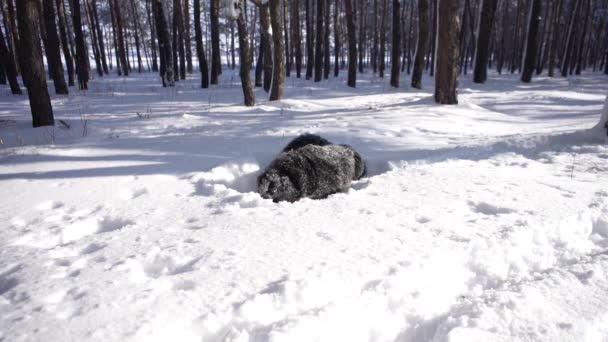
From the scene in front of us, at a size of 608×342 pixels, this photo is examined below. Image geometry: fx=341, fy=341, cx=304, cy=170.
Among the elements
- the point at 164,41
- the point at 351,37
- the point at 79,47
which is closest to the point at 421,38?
the point at 351,37

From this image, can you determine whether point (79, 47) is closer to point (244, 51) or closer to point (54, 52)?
point (54, 52)

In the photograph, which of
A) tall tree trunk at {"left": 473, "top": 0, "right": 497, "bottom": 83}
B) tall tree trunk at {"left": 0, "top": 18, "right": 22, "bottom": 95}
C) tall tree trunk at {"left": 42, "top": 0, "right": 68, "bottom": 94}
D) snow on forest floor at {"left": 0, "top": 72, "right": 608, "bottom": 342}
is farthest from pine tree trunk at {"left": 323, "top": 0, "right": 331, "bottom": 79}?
snow on forest floor at {"left": 0, "top": 72, "right": 608, "bottom": 342}

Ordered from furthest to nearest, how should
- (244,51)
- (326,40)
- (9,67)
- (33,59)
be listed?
(326,40) < (9,67) < (244,51) < (33,59)

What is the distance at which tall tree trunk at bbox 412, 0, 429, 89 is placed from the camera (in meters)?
12.1

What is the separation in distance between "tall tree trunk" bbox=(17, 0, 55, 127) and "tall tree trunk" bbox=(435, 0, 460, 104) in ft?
26.3

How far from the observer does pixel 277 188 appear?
11.3ft

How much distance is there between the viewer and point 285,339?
155cm

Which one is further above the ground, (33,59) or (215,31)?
(215,31)

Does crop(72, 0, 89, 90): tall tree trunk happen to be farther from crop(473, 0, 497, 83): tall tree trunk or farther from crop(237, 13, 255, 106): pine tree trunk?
crop(473, 0, 497, 83): tall tree trunk

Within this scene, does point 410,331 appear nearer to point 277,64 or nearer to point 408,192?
point 408,192

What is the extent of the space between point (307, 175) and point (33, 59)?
19.7 ft

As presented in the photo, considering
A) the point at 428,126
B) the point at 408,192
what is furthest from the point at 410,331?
the point at 428,126

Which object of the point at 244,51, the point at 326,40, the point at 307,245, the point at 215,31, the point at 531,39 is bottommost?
the point at 307,245

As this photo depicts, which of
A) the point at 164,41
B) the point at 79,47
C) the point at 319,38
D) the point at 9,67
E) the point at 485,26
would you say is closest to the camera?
the point at 9,67
